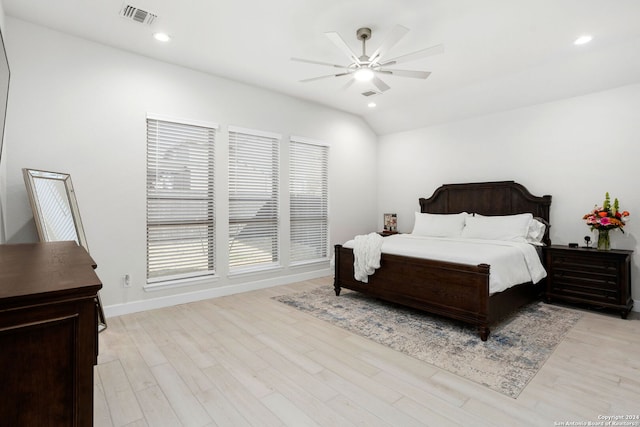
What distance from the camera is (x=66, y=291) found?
87 cm

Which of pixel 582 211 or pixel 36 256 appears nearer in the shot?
pixel 36 256

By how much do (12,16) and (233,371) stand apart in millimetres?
3764

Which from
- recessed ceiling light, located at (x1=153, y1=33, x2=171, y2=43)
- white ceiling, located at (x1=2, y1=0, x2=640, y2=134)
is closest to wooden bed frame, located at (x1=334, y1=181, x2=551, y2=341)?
white ceiling, located at (x1=2, y1=0, x2=640, y2=134)

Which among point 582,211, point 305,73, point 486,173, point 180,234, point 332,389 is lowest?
point 332,389

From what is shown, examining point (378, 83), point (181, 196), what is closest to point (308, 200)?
point (181, 196)

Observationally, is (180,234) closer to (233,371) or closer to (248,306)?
(248,306)

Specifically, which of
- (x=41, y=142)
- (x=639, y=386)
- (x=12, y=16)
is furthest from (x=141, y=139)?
(x=639, y=386)

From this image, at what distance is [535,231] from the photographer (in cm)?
415

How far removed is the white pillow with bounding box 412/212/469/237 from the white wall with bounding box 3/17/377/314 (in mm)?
2589

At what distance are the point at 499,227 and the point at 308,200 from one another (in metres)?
2.83

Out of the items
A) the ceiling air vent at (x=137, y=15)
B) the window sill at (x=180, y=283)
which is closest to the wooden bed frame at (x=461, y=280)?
the window sill at (x=180, y=283)

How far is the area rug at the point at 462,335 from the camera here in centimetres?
238

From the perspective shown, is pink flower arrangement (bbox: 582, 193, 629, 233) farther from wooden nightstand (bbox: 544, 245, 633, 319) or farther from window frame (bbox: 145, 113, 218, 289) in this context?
window frame (bbox: 145, 113, 218, 289)

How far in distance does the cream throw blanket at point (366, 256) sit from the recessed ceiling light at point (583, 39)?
9.53 feet
